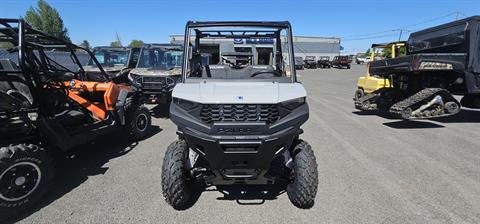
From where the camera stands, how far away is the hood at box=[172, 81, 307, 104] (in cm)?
301

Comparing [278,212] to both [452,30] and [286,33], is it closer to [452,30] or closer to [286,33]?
[286,33]

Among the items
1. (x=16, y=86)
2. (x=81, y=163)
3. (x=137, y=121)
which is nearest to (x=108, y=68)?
(x=137, y=121)

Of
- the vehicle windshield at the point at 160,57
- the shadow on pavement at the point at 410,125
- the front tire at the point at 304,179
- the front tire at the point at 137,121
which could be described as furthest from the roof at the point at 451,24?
the front tire at the point at 137,121

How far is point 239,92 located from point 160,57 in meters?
7.15

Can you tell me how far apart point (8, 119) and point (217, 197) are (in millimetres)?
2684

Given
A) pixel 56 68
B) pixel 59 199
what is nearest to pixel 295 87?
pixel 59 199

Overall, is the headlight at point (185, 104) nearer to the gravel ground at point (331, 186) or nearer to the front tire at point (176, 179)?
the front tire at point (176, 179)

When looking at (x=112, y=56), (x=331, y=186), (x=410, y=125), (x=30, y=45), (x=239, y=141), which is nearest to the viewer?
(x=239, y=141)

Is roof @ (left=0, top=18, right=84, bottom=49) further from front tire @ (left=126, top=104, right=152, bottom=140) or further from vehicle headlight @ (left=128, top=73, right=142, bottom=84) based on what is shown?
vehicle headlight @ (left=128, top=73, right=142, bottom=84)

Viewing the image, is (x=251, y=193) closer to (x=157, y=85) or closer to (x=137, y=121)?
(x=137, y=121)

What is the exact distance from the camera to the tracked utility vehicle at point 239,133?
300cm

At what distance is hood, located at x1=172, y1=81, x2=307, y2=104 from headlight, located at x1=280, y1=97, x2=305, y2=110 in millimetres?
33

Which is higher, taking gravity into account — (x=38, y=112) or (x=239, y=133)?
(x=38, y=112)

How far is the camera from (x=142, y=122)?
6.59 metres
